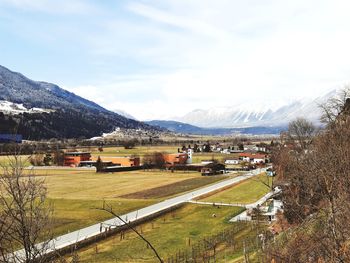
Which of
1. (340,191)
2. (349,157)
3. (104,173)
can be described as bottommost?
(104,173)

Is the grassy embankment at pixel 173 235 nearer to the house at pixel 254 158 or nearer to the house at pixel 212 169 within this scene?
the house at pixel 212 169

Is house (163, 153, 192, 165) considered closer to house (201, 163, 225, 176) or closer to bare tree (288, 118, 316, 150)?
house (201, 163, 225, 176)

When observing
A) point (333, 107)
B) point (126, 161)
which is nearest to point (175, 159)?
point (126, 161)

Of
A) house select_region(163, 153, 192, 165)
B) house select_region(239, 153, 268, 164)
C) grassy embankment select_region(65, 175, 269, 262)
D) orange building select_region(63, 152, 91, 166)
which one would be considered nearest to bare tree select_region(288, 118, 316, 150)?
grassy embankment select_region(65, 175, 269, 262)

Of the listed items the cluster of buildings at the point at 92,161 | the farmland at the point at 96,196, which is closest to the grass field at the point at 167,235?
the farmland at the point at 96,196

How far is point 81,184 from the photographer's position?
85.1 metres

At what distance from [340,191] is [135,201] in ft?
171

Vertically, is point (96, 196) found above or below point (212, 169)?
below

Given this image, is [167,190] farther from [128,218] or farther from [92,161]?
[92,161]

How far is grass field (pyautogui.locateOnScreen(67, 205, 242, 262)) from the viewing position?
3444 centimetres

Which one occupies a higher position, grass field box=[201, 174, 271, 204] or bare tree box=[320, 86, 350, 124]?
bare tree box=[320, 86, 350, 124]

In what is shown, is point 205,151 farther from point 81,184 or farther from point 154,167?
point 81,184

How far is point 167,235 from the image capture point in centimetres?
4169

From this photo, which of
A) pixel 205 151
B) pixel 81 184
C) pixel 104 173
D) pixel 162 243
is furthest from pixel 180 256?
pixel 205 151
